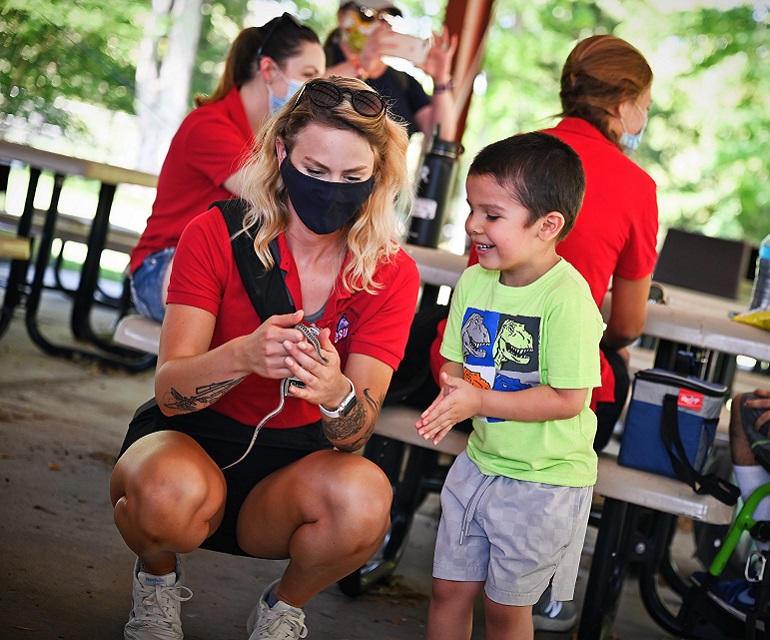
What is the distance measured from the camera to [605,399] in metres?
2.43

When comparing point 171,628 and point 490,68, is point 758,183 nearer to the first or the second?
point 490,68

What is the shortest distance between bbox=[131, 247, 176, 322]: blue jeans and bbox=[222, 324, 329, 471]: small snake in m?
0.98

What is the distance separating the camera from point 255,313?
2.07 m

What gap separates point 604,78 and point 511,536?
118cm

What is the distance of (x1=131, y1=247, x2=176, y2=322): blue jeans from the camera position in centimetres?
298

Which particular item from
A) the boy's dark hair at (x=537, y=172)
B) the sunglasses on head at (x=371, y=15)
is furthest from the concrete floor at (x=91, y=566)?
the sunglasses on head at (x=371, y=15)

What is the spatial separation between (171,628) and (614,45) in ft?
5.69

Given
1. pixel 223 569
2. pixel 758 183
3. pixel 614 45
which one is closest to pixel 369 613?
pixel 223 569

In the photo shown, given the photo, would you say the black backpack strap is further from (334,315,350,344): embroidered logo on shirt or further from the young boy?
the young boy

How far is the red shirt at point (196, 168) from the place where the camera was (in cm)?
293

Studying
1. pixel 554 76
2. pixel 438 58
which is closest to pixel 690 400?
pixel 438 58

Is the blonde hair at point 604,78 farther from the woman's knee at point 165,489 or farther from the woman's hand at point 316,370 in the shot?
the woman's knee at point 165,489

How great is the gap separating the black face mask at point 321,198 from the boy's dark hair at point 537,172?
0.26 metres

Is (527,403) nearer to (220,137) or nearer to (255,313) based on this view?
(255,313)
